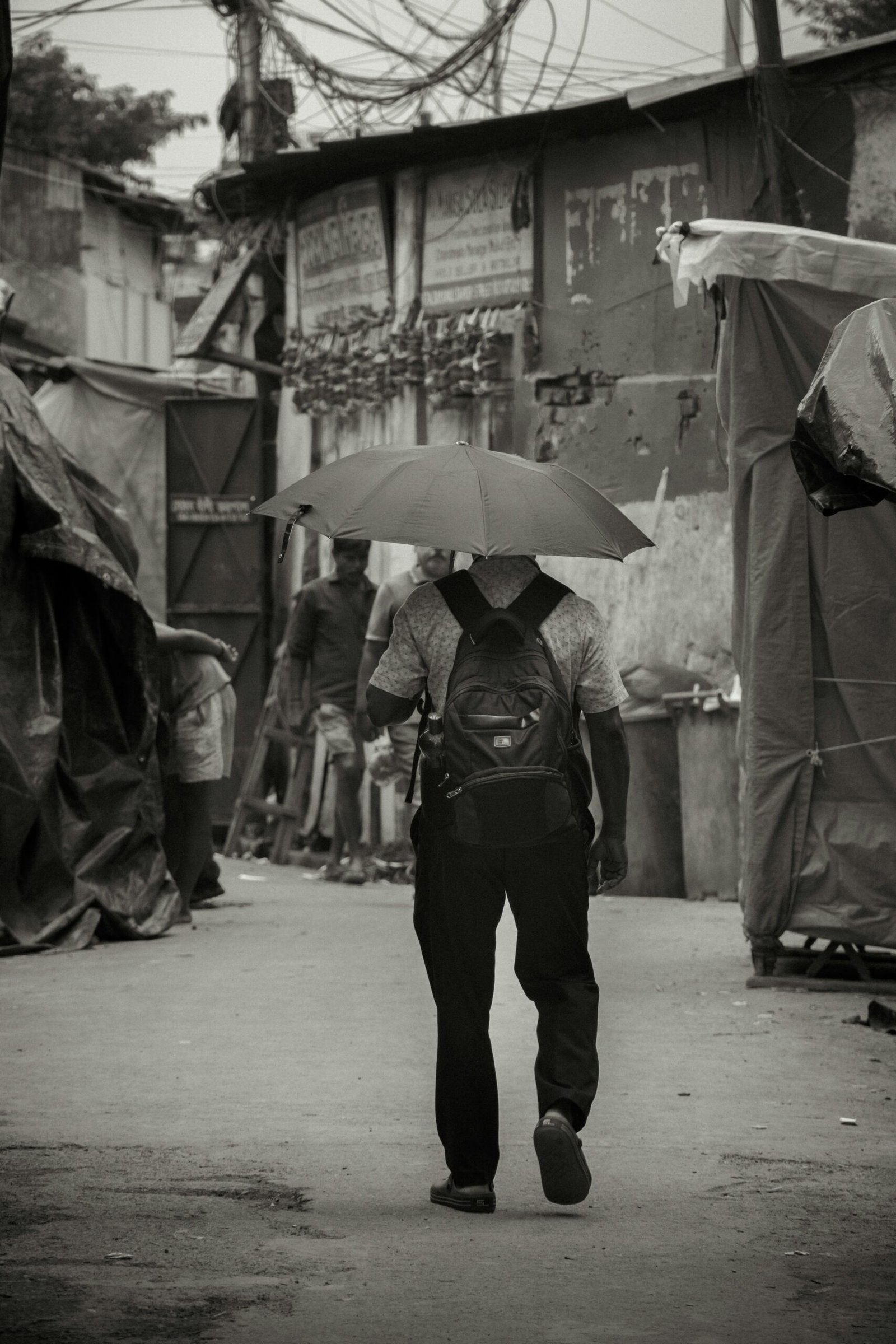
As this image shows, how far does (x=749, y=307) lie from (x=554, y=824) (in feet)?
13.9

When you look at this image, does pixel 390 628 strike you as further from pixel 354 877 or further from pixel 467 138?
pixel 467 138

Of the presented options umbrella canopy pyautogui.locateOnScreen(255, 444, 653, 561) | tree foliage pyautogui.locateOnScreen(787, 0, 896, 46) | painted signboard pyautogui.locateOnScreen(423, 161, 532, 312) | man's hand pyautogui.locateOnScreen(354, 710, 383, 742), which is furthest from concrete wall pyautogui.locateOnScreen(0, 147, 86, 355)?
umbrella canopy pyautogui.locateOnScreen(255, 444, 653, 561)

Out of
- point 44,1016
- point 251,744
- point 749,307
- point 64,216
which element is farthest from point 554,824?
point 64,216

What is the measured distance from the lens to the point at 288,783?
1504 centimetres

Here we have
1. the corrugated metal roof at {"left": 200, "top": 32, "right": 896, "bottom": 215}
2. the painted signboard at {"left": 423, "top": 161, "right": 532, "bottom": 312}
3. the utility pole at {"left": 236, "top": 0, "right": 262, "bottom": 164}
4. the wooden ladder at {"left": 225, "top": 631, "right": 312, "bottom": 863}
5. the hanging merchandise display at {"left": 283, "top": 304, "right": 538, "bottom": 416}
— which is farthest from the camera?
the utility pole at {"left": 236, "top": 0, "right": 262, "bottom": 164}

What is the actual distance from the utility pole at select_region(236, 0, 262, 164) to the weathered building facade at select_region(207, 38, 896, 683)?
117 centimetres

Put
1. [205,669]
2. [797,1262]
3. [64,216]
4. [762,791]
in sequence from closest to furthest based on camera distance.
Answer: [797,1262] < [762,791] < [205,669] < [64,216]

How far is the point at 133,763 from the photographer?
9539 millimetres

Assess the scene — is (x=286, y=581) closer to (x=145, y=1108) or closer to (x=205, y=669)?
(x=205, y=669)

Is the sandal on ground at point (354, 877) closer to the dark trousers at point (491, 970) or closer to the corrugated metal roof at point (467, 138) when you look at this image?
the corrugated metal roof at point (467, 138)

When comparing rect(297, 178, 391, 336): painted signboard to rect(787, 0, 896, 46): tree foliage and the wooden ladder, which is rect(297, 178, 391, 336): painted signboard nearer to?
the wooden ladder

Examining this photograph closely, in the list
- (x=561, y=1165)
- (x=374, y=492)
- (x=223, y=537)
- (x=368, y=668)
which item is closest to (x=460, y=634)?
(x=374, y=492)

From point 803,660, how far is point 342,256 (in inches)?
338

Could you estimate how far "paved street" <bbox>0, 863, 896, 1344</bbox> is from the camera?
3.46 meters
